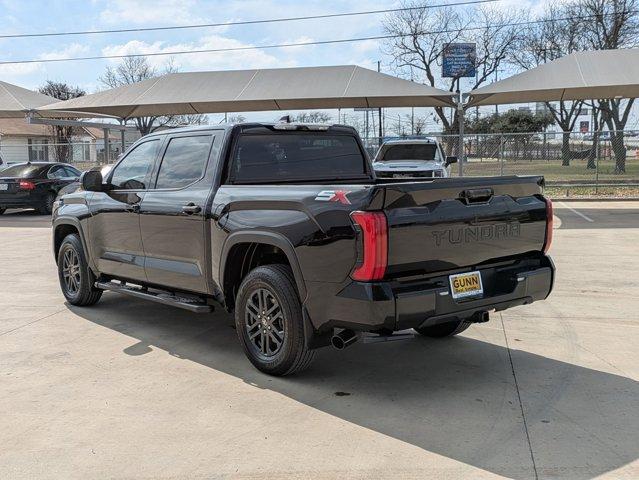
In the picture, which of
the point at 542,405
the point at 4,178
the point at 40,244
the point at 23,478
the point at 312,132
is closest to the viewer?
the point at 23,478

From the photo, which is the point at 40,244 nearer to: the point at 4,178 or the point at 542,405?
the point at 4,178

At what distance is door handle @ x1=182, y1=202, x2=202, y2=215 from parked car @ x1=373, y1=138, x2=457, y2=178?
8961mm

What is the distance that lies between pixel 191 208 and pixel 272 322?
4.18 ft

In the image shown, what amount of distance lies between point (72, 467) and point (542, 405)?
2.97 metres

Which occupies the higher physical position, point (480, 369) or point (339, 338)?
point (339, 338)

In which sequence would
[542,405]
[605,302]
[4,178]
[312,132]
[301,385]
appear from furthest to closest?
1. [4,178]
2. [605,302]
3. [312,132]
4. [301,385]
5. [542,405]

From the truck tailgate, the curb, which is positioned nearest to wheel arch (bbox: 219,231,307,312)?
the truck tailgate

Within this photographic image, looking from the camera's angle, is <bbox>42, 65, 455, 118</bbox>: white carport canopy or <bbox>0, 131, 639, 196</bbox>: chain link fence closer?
<bbox>42, 65, 455, 118</bbox>: white carport canopy

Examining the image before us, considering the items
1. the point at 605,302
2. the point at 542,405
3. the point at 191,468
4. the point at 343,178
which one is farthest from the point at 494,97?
the point at 191,468

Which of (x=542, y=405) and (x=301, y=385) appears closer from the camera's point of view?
(x=542, y=405)

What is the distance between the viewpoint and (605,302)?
23.7 feet

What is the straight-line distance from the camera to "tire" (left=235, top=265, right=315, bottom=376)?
4574mm

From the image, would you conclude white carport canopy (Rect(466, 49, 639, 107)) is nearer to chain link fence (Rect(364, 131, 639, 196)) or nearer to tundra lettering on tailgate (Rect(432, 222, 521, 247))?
chain link fence (Rect(364, 131, 639, 196))

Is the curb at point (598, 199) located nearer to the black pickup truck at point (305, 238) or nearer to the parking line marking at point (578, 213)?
the parking line marking at point (578, 213)
